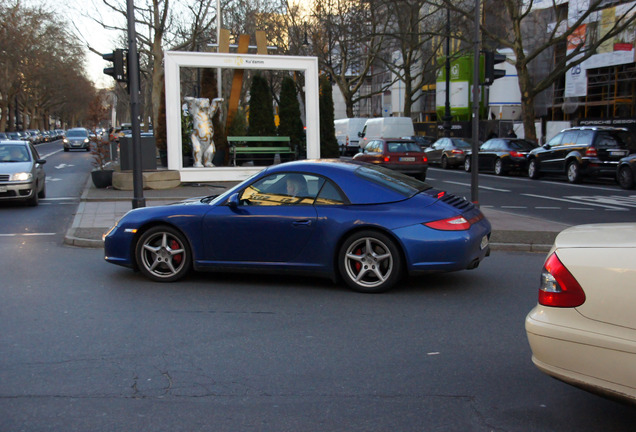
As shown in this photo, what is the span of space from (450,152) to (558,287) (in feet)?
93.6

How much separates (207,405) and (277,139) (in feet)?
64.5

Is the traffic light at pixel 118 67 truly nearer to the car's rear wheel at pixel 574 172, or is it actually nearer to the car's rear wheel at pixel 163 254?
the car's rear wheel at pixel 163 254

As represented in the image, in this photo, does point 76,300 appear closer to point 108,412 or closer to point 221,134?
point 108,412

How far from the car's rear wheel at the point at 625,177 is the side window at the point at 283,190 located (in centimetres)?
1554

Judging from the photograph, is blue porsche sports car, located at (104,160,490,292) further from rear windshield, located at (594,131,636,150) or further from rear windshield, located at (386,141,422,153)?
rear windshield, located at (594,131,636,150)

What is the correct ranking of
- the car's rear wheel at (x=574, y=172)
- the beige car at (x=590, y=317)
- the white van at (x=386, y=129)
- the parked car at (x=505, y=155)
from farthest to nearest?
the white van at (x=386, y=129) < the parked car at (x=505, y=155) < the car's rear wheel at (x=574, y=172) < the beige car at (x=590, y=317)

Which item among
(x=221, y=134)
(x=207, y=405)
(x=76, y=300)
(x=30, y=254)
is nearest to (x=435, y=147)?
(x=221, y=134)

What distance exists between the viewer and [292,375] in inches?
185

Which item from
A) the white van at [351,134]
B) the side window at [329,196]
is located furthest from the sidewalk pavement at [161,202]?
the white van at [351,134]

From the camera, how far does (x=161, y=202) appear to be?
15945 mm

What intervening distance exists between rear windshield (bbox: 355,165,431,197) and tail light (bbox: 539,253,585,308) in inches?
138

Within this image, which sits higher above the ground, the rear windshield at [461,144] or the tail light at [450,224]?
the rear windshield at [461,144]

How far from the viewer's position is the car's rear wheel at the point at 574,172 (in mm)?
22359

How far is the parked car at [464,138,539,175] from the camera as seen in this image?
26.7m
